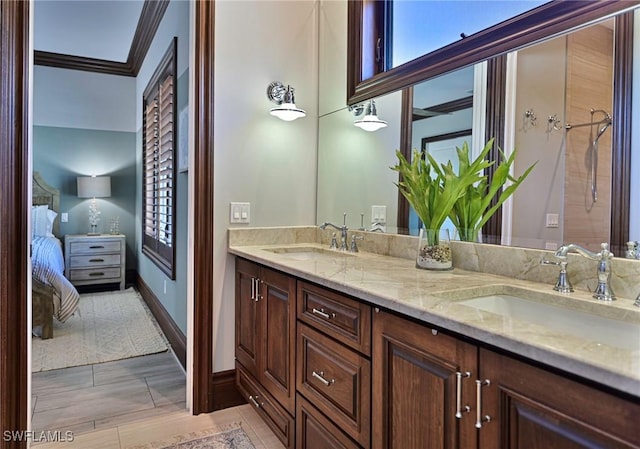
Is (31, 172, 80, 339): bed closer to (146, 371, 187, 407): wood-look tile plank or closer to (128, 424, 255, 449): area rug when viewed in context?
(146, 371, 187, 407): wood-look tile plank

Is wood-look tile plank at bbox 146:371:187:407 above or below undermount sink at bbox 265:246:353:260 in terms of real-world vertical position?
below

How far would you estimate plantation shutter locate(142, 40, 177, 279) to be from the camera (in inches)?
137

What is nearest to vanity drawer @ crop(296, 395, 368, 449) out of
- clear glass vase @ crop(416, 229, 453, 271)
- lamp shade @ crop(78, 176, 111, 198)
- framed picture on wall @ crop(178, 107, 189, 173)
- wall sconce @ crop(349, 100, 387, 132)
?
clear glass vase @ crop(416, 229, 453, 271)

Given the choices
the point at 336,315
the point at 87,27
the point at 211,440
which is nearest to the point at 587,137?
the point at 336,315

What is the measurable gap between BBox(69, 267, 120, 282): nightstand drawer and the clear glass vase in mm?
4809

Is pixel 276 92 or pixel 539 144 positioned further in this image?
pixel 276 92

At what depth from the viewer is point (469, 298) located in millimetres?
1377

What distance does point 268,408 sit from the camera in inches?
79.9

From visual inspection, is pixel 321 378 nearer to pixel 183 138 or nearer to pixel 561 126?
pixel 561 126

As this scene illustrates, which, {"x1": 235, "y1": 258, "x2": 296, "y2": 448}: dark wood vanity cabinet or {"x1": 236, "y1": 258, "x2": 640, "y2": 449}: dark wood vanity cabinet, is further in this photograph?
{"x1": 235, "y1": 258, "x2": 296, "y2": 448}: dark wood vanity cabinet

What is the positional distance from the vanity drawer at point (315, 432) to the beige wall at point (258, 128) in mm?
862

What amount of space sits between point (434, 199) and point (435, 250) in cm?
23

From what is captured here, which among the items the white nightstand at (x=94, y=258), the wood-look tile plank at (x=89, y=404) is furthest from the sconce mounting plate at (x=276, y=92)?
the white nightstand at (x=94, y=258)

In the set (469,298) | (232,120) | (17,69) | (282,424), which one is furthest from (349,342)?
(17,69)
